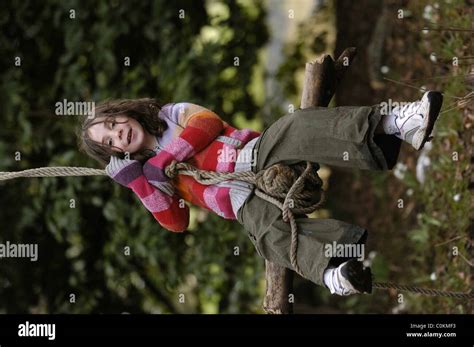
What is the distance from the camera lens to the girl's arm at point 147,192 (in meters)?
2.01

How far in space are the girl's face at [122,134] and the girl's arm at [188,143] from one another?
6cm

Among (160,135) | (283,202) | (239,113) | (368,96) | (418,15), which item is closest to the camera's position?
(283,202)

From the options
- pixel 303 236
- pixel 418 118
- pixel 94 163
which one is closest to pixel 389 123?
pixel 418 118

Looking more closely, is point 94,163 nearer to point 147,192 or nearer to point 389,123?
point 147,192

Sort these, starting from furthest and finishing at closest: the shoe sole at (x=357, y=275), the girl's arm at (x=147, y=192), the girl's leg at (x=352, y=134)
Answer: the girl's arm at (x=147, y=192)
the girl's leg at (x=352, y=134)
the shoe sole at (x=357, y=275)

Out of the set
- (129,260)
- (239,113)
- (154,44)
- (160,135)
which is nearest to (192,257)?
(129,260)

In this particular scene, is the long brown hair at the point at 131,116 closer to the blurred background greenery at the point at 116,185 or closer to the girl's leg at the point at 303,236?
the girl's leg at the point at 303,236

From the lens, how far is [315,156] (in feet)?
6.16

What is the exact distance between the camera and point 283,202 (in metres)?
1.92

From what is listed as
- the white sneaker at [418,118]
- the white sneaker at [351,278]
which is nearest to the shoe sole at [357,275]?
the white sneaker at [351,278]

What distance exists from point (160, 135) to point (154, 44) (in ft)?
6.44

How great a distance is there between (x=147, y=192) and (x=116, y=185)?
180 cm

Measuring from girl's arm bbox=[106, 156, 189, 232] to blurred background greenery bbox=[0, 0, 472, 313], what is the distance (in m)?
1.71

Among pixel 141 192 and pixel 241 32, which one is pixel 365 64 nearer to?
pixel 241 32
